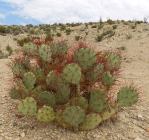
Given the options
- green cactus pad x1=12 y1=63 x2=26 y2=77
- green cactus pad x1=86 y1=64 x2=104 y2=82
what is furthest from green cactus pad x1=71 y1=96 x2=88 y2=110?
green cactus pad x1=12 y1=63 x2=26 y2=77

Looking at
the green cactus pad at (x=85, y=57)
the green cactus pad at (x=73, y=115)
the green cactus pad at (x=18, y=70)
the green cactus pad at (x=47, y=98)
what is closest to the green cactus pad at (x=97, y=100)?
the green cactus pad at (x=73, y=115)

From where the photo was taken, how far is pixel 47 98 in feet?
21.5

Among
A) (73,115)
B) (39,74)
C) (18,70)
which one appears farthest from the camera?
(18,70)

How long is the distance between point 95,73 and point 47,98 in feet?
2.68

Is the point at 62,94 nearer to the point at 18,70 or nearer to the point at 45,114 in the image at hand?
the point at 45,114

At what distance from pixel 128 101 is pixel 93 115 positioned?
62 cm

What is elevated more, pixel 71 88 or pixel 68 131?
pixel 71 88

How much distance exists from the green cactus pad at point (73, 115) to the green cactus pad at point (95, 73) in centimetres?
67

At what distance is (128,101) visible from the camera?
6.68 metres

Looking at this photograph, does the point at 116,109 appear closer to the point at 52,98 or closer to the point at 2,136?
the point at 52,98

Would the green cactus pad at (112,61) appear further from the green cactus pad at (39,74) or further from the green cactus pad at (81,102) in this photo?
the green cactus pad at (39,74)

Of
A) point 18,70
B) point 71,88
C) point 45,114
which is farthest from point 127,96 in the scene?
point 18,70

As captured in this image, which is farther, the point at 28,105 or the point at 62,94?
the point at 62,94

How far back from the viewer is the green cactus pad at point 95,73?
668 centimetres
